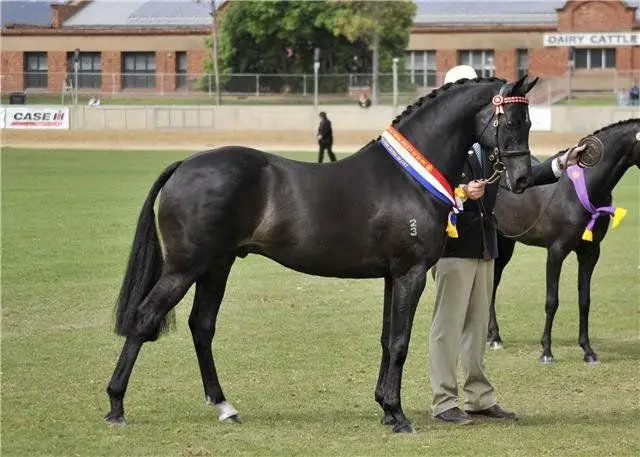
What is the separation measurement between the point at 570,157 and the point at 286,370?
319 cm

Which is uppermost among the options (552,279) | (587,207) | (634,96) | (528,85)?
(634,96)

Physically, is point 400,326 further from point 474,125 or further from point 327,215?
point 474,125

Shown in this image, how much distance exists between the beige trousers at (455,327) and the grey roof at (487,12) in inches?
2506

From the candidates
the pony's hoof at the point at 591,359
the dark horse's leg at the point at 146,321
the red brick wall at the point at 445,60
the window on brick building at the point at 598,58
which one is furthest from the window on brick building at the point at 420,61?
the dark horse's leg at the point at 146,321

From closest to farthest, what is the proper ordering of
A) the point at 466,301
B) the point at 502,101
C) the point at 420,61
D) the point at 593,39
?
the point at 502,101
the point at 466,301
the point at 593,39
the point at 420,61

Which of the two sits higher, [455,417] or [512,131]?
[512,131]

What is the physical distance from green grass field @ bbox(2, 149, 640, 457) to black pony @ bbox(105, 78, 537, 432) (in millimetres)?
451

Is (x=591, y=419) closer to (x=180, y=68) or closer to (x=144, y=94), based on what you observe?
(x=144, y=94)

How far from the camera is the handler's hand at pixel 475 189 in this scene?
885 centimetres

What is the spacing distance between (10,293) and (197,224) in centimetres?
687

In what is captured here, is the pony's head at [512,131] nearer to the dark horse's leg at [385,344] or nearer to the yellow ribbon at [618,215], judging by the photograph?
the dark horse's leg at [385,344]

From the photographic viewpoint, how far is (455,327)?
363 inches

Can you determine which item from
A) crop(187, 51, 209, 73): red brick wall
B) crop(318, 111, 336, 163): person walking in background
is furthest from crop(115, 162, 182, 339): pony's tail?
crop(187, 51, 209, 73): red brick wall

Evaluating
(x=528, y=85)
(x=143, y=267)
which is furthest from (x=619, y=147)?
(x=143, y=267)
